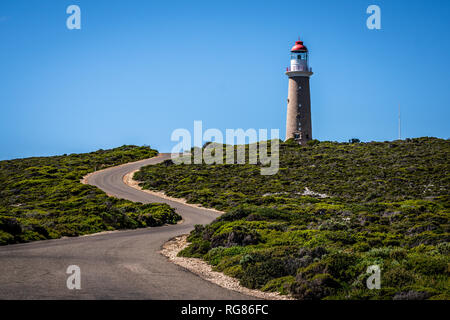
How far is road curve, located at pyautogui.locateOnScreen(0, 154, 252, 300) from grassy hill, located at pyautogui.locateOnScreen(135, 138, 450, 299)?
1.75 m

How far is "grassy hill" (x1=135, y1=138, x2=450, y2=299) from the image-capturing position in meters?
11.4

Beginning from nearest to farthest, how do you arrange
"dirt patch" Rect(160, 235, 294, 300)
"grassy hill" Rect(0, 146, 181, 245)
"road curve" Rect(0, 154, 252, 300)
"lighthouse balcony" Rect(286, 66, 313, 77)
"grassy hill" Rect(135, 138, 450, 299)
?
1. "road curve" Rect(0, 154, 252, 300)
2. "grassy hill" Rect(135, 138, 450, 299)
3. "dirt patch" Rect(160, 235, 294, 300)
4. "grassy hill" Rect(0, 146, 181, 245)
5. "lighthouse balcony" Rect(286, 66, 313, 77)

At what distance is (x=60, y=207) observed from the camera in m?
35.9

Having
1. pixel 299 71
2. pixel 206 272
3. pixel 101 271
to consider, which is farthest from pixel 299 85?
pixel 101 271

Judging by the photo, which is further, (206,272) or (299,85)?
(299,85)

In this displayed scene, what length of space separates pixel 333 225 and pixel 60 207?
23.7 metres

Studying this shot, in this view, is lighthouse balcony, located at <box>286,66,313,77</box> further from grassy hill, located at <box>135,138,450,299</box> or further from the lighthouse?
grassy hill, located at <box>135,138,450,299</box>

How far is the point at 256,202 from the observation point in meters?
38.3

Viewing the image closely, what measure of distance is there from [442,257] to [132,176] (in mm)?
53350

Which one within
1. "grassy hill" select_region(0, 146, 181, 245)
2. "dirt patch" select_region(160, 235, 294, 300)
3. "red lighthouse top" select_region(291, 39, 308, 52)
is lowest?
"grassy hill" select_region(0, 146, 181, 245)

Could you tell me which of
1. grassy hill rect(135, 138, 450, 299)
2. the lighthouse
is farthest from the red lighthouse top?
grassy hill rect(135, 138, 450, 299)

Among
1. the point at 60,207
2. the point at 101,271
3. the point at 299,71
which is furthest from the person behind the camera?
the point at 299,71

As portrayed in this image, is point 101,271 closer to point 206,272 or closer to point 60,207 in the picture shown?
point 206,272
